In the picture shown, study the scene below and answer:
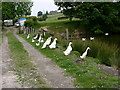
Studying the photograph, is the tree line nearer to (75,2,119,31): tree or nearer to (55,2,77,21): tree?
(75,2,119,31): tree

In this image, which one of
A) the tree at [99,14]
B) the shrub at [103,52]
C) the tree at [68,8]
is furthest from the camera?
the tree at [68,8]

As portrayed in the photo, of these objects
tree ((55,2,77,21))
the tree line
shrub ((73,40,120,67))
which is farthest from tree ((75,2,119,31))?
shrub ((73,40,120,67))

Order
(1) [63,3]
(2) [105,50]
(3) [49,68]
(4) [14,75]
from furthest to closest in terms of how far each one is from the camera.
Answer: (1) [63,3], (2) [105,50], (3) [49,68], (4) [14,75]

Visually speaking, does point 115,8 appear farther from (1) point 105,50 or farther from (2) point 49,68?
(2) point 49,68

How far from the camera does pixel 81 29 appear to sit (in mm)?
40531

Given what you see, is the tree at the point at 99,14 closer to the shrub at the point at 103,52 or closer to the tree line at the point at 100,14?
the tree line at the point at 100,14

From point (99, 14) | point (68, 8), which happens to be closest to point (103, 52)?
point (99, 14)

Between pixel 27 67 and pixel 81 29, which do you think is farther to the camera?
pixel 81 29

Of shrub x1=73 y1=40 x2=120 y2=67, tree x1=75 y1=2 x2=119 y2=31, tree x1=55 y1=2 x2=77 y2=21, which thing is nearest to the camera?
shrub x1=73 y1=40 x2=120 y2=67

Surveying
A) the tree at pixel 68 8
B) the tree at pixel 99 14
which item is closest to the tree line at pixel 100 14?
the tree at pixel 99 14

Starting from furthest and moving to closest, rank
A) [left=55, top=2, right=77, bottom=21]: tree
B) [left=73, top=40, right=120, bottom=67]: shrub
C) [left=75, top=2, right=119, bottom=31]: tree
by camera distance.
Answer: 1. [left=55, top=2, right=77, bottom=21]: tree
2. [left=75, top=2, right=119, bottom=31]: tree
3. [left=73, top=40, right=120, bottom=67]: shrub

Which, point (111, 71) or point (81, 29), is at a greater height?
point (111, 71)

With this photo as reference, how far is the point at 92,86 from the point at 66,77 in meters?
1.42

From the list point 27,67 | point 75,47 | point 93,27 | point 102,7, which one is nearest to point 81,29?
point 93,27
